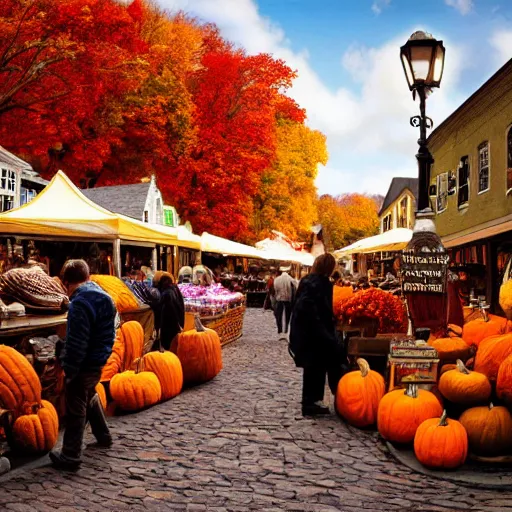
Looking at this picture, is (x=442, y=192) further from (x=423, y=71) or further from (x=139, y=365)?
(x=139, y=365)

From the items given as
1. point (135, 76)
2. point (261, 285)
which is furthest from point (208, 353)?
point (261, 285)

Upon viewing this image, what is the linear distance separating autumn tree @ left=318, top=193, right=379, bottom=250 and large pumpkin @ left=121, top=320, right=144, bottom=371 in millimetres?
70732

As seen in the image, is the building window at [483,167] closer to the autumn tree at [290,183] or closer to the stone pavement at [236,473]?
the stone pavement at [236,473]

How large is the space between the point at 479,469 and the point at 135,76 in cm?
2771

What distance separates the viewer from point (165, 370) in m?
9.43

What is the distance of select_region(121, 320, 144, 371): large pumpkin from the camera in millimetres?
9836

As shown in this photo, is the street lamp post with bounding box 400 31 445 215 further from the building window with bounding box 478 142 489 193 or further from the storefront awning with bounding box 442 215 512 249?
the building window with bounding box 478 142 489 193

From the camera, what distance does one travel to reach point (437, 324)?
833 cm

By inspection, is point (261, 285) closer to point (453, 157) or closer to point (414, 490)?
point (453, 157)

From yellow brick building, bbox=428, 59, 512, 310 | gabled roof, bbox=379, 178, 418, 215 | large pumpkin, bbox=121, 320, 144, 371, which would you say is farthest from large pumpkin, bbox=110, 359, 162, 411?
gabled roof, bbox=379, 178, 418, 215

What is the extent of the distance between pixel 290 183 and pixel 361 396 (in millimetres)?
39664

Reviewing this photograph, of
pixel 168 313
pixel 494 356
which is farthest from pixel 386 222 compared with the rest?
pixel 494 356

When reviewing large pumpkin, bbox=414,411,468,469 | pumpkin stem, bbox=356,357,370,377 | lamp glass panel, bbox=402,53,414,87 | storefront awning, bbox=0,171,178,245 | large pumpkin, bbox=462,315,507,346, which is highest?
lamp glass panel, bbox=402,53,414,87

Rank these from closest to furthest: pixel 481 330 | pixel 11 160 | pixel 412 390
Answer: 1. pixel 412 390
2. pixel 481 330
3. pixel 11 160
